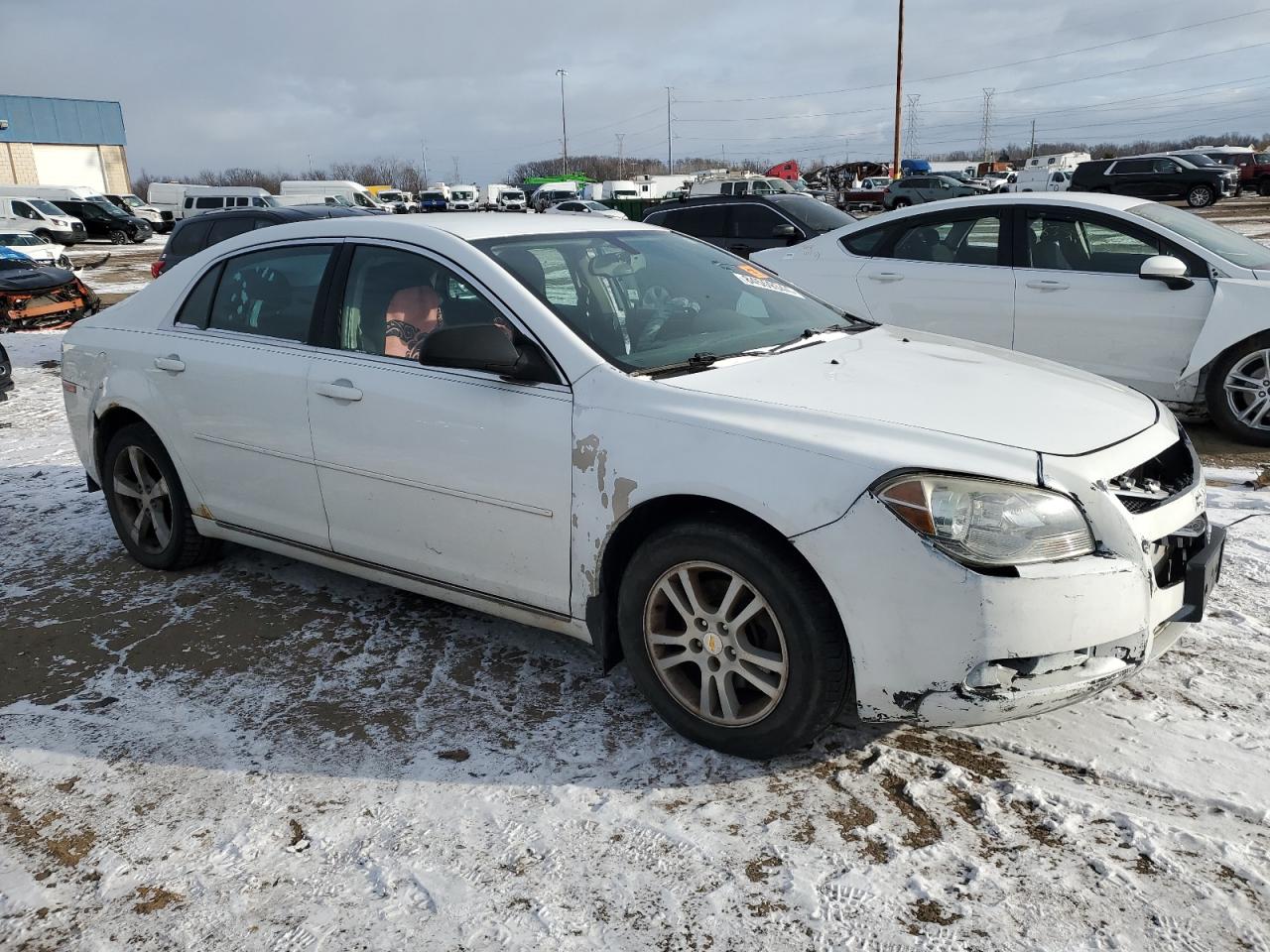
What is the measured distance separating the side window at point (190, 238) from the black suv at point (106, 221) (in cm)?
3081

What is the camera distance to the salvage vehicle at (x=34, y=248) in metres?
19.7

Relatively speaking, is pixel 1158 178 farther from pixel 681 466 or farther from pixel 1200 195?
pixel 681 466

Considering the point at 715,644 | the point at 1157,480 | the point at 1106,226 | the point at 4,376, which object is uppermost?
the point at 1106,226

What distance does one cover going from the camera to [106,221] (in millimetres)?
39031

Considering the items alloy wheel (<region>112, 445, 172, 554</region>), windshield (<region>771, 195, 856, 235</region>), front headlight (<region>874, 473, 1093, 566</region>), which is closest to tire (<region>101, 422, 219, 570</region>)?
alloy wheel (<region>112, 445, 172, 554</region>)

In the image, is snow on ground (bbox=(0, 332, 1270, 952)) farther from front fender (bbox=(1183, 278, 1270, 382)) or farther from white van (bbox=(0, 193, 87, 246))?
white van (bbox=(0, 193, 87, 246))

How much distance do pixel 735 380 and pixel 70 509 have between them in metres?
4.61

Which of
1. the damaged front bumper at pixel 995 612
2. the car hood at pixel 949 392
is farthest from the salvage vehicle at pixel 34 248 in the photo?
the damaged front bumper at pixel 995 612

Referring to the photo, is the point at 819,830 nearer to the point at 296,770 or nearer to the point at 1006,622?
the point at 1006,622

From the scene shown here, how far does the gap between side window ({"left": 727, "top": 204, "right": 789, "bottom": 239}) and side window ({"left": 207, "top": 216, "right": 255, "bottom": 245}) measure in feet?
18.7

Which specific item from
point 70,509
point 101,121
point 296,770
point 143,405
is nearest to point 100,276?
point 70,509

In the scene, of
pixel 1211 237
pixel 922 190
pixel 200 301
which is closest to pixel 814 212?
pixel 1211 237

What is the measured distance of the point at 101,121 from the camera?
228 ft

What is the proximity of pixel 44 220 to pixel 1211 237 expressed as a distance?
37.0 metres
